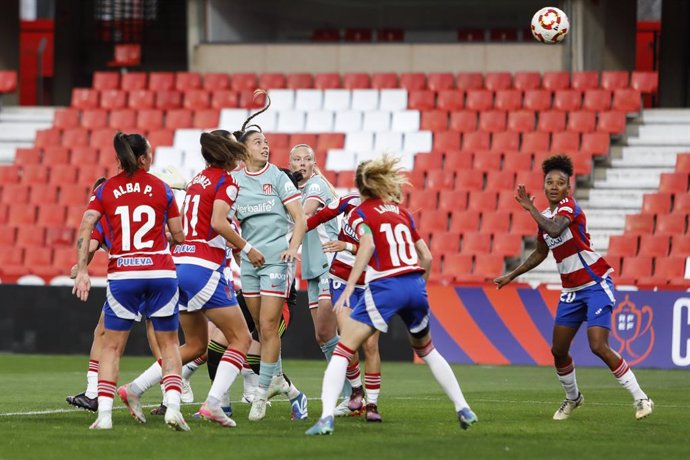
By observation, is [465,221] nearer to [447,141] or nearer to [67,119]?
[447,141]

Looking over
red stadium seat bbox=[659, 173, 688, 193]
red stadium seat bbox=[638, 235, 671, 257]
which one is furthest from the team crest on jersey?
red stadium seat bbox=[659, 173, 688, 193]

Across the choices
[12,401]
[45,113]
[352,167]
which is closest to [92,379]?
[12,401]

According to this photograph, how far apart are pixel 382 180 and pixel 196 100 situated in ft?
57.8

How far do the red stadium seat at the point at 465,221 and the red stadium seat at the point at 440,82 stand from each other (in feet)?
13.3

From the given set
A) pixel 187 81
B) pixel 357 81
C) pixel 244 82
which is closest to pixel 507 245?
pixel 357 81

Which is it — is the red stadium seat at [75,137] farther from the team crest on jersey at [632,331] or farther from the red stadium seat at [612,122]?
the team crest on jersey at [632,331]

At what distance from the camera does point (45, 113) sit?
2866 centimetres

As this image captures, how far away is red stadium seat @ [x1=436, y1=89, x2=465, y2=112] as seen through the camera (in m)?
25.6

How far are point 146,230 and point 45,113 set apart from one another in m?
19.8

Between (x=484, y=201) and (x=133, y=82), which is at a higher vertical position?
(x=133, y=82)

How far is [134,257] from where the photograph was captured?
966 centimetres

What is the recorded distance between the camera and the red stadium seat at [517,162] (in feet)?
77.4

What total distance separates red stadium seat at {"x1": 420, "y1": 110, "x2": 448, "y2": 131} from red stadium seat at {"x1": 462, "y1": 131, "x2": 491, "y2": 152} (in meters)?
0.71

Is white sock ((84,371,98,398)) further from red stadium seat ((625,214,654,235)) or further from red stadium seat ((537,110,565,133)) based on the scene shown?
red stadium seat ((537,110,565,133))
